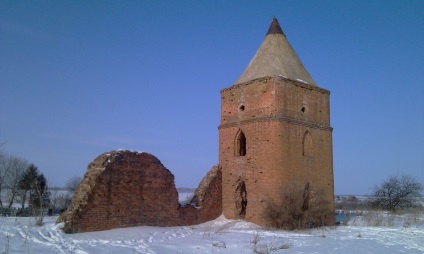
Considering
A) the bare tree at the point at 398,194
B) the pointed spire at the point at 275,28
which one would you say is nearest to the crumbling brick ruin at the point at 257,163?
the pointed spire at the point at 275,28

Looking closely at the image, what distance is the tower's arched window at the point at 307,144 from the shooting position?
15.8 meters

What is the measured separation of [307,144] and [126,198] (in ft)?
25.0

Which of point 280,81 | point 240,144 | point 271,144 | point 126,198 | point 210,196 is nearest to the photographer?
point 126,198

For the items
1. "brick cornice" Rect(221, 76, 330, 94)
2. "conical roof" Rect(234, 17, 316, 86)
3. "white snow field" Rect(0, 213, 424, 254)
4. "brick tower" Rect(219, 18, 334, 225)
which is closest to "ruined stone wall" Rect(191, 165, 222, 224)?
"brick tower" Rect(219, 18, 334, 225)

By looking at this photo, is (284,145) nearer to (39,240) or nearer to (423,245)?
(423,245)

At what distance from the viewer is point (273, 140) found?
48.4 feet

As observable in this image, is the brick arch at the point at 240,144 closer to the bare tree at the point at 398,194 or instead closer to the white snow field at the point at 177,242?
the white snow field at the point at 177,242

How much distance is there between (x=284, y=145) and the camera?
1483 centimetres

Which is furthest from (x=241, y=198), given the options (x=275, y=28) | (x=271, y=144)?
(x=275, y=28)

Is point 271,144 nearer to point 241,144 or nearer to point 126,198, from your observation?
point 241,144

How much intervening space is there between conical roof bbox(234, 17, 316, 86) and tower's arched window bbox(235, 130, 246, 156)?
2.35m

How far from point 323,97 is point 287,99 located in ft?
7.47

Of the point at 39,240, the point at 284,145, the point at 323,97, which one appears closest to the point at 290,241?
the point at 284,145

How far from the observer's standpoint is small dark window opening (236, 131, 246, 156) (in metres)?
16.1
